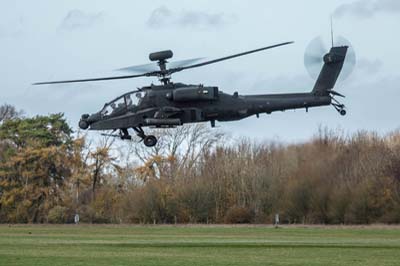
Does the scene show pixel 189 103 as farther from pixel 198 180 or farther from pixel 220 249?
pixel 198 180

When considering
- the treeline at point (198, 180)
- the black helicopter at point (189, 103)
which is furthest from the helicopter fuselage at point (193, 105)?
the treeline at point (198, 180)

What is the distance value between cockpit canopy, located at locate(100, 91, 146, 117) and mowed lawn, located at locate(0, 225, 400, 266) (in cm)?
601

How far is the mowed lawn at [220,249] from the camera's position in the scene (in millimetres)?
43906

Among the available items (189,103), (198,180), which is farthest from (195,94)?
(198,180)

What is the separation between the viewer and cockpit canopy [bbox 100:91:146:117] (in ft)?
165

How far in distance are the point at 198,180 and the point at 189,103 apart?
52.2 m

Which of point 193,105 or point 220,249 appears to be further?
point 220,249

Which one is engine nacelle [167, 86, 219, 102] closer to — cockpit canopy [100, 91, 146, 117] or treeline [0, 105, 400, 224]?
cockpit canopy [100, 91, 146, 117]

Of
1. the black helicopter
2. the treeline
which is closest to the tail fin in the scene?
the black helicopter

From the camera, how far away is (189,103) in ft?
164

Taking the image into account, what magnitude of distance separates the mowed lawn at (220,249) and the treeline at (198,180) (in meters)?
6.50

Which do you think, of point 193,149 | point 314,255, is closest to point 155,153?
point 193,149

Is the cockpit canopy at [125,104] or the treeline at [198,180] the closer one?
the cockpit canopy at [125,104]

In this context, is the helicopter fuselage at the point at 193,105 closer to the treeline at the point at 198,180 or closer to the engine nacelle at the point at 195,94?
the engine nacelle at the point at 195,94
